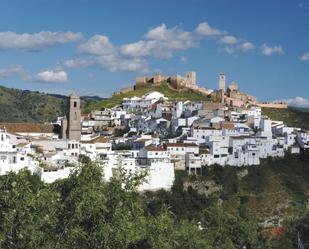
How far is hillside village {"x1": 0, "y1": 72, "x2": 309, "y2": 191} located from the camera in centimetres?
5250

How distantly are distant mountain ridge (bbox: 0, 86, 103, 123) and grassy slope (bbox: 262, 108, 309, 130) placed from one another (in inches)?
1425

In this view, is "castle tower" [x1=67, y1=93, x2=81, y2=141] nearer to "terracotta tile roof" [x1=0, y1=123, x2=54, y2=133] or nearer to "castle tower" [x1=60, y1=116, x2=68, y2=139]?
"castle tower" [x1=60, y1=116, x2=68, y2=139]

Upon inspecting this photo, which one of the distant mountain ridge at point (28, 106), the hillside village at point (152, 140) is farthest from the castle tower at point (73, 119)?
the distant mountain ridge at point (28, 106)

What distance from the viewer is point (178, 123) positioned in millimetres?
73750

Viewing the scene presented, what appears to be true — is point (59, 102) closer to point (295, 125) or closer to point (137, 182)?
point (295, 125)

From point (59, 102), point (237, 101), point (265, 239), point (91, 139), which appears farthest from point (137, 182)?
point (59, 102)

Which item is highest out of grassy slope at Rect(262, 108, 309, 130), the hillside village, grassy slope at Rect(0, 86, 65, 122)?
grassy slope at Rect(0, 86, 65, 122)

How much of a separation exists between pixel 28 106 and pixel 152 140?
71.8 metres

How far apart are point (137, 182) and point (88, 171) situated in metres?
1.45

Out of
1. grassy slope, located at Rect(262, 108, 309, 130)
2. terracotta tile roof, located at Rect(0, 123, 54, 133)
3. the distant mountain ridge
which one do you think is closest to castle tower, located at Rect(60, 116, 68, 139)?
terracotta tile roof, located at Rect(0, 123, 54, 133)

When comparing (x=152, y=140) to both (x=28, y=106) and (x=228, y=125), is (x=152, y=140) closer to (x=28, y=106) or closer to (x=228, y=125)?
(x=228, y=125)

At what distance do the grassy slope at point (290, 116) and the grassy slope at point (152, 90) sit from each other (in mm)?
9775

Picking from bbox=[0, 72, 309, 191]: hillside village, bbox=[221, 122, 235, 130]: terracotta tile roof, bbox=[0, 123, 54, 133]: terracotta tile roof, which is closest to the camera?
bbox=[0, 72, 309, 191]: hillside village

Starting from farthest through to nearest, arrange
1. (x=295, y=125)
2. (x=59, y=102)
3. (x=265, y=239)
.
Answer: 1. (x=59, y=102)
2. (x=295, y=125)
3. (x=265, y=239)
